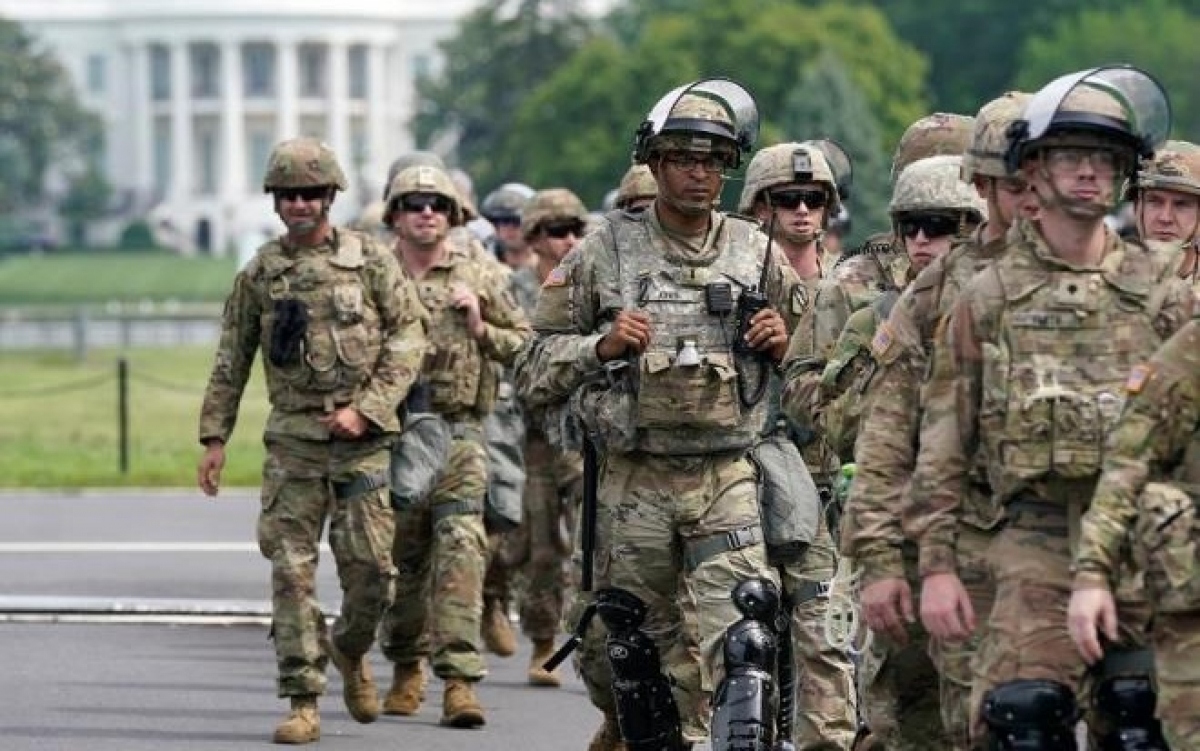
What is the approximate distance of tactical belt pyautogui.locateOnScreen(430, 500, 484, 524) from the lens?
46.3 ft

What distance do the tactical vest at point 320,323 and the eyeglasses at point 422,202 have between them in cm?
110

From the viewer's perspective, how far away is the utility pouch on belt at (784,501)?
10953 millimetres

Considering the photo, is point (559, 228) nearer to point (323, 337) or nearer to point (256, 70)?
point (323, 337)

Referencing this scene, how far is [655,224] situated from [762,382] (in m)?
0.57

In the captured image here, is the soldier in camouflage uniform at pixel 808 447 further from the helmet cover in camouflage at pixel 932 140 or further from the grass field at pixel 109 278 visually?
the grass field at pixel 109 278

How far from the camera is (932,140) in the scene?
10953mm

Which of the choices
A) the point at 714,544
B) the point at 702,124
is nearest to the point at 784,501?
the point at 714,544

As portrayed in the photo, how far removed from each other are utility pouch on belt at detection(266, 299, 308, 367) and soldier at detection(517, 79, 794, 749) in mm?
2435

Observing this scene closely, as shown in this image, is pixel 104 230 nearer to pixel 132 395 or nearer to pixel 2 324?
pixel 2 324

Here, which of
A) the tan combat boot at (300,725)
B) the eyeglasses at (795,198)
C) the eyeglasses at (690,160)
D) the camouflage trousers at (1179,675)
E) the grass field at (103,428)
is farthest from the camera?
the grass field at (103,428)

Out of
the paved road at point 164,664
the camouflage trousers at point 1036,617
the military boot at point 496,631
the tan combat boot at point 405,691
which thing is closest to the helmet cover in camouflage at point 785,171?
the paved road at point 164,664

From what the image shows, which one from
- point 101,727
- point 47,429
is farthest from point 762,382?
point 47,429

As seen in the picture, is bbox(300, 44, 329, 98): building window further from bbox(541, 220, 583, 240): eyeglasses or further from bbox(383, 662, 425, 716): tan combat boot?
bbox(383, 662, 425, 716): tan combat boot

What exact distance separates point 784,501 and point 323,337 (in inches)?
107
